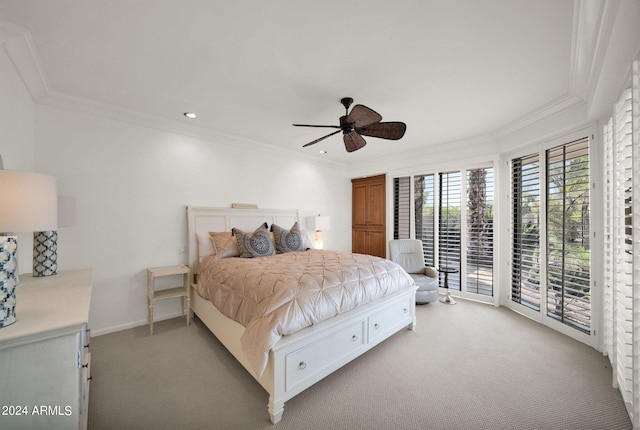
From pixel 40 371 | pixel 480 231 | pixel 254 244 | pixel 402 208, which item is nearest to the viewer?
pixel 40 371

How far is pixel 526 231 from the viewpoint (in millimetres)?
3510

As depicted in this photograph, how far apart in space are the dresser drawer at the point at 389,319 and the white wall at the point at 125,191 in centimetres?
269

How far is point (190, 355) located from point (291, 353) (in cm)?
135

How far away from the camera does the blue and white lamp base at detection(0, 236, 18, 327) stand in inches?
40.6

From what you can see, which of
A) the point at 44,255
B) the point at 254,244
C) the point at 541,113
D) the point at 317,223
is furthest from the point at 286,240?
the point at 541,113

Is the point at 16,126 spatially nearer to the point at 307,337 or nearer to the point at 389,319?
the point at 307,337

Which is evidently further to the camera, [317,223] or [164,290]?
[317,223]

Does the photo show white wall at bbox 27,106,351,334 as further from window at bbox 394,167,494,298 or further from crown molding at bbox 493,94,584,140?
crown molding at bbox 493,94,584,140

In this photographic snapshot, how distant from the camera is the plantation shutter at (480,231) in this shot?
4023mm

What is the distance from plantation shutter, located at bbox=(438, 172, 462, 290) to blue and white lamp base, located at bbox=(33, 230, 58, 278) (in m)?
5.06

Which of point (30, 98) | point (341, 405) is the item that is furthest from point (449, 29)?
point (30, 98)

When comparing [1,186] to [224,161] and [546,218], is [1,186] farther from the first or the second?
[546,218]

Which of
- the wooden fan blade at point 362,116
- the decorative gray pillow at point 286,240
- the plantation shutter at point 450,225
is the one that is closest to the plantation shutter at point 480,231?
the plantation shutter at point 450,225

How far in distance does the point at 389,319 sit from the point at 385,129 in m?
2.03
